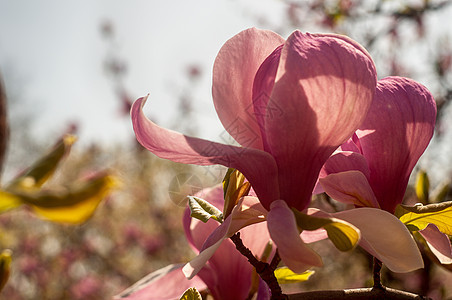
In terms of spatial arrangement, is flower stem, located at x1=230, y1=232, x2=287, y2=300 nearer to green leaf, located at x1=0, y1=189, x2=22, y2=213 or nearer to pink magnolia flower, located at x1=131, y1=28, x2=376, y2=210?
pink magnolia flower, located at x1=131, y1=28, x2=376, y2=210

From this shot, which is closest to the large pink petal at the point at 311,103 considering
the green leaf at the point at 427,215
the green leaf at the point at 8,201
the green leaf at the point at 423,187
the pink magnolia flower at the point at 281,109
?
the pink magnolia flower at the point at 281,109

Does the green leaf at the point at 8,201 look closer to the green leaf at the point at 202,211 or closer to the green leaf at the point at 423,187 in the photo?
the green leaf at the point at 202,211

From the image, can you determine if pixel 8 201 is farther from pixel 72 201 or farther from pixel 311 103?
→ pixel 311 103

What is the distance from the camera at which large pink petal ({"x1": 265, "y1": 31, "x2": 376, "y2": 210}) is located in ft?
1.30

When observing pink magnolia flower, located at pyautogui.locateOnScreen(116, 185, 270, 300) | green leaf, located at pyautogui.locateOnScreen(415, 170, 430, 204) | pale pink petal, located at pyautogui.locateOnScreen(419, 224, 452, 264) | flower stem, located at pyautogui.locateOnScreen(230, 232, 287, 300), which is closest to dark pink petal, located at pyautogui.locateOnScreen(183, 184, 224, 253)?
pink magnolia flower, located at pyautogui.locateOnScreen(116, 185, 270, 300)

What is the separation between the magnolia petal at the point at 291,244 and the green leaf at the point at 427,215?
158 mm

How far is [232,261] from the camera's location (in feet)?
1.91

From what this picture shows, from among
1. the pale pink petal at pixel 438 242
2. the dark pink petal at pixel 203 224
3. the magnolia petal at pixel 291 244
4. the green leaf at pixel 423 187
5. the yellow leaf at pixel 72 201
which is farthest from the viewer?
the green leaf at pixel 423 187

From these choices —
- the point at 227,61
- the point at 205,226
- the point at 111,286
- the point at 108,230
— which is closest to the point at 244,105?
the point at 227,61

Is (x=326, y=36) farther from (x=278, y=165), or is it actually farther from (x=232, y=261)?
(x=232, y=261)

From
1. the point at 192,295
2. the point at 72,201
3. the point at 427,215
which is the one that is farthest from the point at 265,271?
the point at 72,201

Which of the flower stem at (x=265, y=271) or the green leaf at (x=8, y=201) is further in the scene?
the flower stem at (x=265, y=271)

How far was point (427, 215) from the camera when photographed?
48 cm

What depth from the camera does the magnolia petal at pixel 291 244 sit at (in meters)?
0.36
